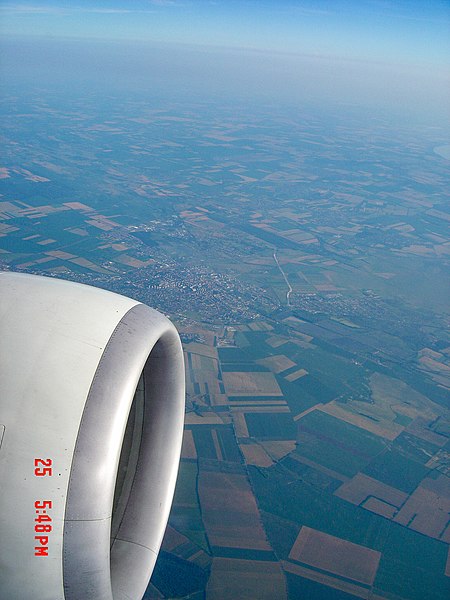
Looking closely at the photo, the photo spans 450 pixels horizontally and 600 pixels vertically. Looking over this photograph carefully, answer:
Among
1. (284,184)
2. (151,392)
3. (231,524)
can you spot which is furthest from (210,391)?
(284,184)

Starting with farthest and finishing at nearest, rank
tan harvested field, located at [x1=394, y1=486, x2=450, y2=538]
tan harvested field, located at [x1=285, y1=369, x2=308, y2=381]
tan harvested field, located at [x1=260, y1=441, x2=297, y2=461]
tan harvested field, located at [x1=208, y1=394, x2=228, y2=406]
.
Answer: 1. tan harvested field, located at [x1=285, y1=369, x2=308, y2=381]
2. tan harvested field, located at [x1=208, y1=394, x2=228, y2=406]
3. tan harvested field, located at [x1=260, y1=441, x2=297, y2=461]
4. tan harvested field, located at [x1=394, y1=486, x2=450, y2=538]

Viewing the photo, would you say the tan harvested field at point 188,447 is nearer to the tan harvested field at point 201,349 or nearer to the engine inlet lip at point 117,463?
the tan harvested field at point 201,349

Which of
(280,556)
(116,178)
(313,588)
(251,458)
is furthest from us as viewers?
(116,178)

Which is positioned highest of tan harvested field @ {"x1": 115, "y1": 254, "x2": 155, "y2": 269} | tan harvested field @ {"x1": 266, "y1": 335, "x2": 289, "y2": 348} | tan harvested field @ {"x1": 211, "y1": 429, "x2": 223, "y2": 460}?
tan harvested field @ {"x1": 211, "y1": 429, "x2": 223, "y2": 460}

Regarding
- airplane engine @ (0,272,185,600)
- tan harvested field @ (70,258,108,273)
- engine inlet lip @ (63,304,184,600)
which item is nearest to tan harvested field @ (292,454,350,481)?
engine inlet lip @ (63,304,184,600)

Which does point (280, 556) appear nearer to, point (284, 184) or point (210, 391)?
point (210, 391)

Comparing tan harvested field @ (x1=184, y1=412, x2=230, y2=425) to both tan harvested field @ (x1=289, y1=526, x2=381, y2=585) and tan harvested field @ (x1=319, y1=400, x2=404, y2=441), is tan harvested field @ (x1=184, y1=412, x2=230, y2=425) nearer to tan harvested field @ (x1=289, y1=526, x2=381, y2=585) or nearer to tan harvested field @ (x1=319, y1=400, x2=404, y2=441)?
tan harvested field @ (x1=319, y1=400, x2=404, y2=441)
